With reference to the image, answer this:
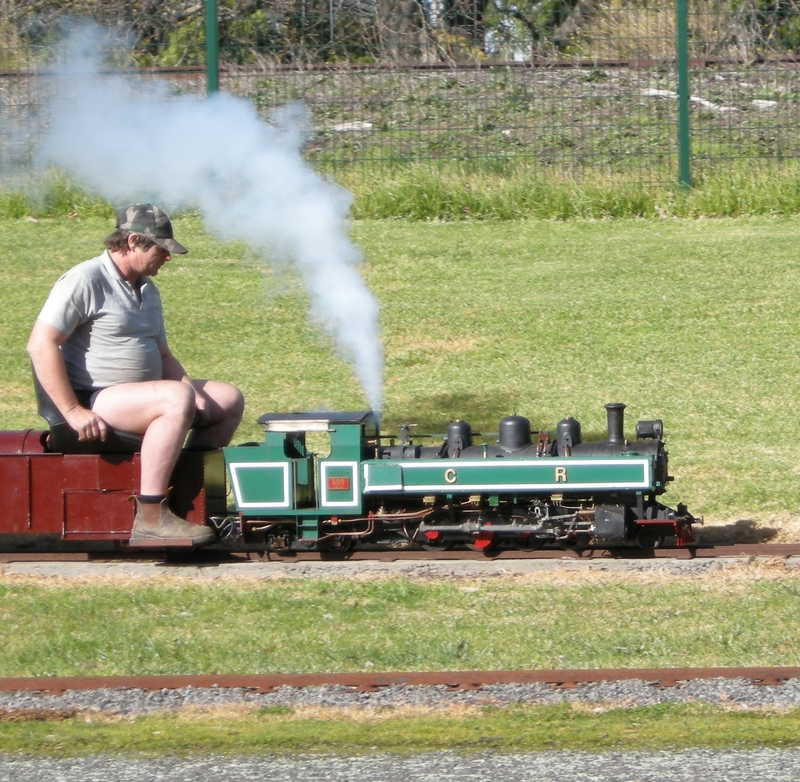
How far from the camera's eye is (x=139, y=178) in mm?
12016

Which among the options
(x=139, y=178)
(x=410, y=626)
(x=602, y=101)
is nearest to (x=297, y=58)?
(x=139, y=178)

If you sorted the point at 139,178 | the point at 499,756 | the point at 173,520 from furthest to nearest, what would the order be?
the point at 139,178, the point at 173,520, the point at 499,756

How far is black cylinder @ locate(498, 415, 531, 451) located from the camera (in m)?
6.16

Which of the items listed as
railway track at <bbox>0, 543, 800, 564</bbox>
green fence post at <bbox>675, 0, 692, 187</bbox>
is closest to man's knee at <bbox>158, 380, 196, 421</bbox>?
railway track at <bbox>0, 543, 800, 564</bbox>

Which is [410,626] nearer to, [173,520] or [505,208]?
[173,520]

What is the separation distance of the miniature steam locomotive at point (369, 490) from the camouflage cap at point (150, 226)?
101cm

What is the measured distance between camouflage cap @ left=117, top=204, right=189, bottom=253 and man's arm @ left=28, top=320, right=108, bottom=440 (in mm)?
575

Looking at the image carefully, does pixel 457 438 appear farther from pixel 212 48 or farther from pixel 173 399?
pixel 212 48

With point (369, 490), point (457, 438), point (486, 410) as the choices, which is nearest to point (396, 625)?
point (369, 490)

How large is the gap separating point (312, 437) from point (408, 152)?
561 centimetres

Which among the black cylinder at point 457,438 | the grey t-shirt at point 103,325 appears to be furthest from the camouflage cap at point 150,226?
the black cylinder at point 457,438

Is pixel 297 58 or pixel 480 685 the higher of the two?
pixel 297 58

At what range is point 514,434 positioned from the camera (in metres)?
6.16

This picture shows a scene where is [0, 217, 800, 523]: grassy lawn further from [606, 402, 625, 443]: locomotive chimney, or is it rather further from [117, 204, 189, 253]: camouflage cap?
[117, 204, 189, 253]: camouflage cap
